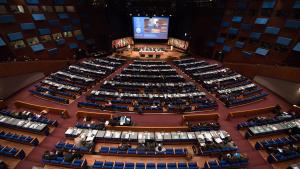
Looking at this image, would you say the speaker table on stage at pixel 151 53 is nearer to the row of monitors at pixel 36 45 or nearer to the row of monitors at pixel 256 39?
the row of monitors at pixel 256 39

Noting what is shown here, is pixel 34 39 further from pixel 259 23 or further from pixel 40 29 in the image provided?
pixel 259 23

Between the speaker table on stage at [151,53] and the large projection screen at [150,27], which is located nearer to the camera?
the speaker table on stage at [151,53]

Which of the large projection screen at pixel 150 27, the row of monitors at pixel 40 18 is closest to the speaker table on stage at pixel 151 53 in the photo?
the large projection screen at pixel 150 27

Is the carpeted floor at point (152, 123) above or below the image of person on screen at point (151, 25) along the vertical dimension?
below

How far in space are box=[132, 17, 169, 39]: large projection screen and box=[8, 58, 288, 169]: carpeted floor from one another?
22.3 metres

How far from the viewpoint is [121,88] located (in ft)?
76.1

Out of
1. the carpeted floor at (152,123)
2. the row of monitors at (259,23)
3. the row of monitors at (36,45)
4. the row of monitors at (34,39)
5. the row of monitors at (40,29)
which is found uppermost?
the row of monitors at (259,23)

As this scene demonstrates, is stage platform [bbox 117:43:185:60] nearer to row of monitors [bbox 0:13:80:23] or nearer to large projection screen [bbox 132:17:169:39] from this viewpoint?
large projection screen [bbox 132:17:169:39]

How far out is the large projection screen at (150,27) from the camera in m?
40.2

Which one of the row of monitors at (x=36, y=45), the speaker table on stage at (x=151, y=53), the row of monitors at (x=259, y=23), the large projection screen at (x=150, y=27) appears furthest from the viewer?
the large projection screen at (x=150, y=27)

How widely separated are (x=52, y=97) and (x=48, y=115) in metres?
3.16

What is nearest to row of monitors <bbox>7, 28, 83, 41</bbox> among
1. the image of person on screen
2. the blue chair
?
the image of person on screen

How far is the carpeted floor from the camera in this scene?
12.9m

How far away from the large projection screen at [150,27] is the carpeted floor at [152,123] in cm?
2229
